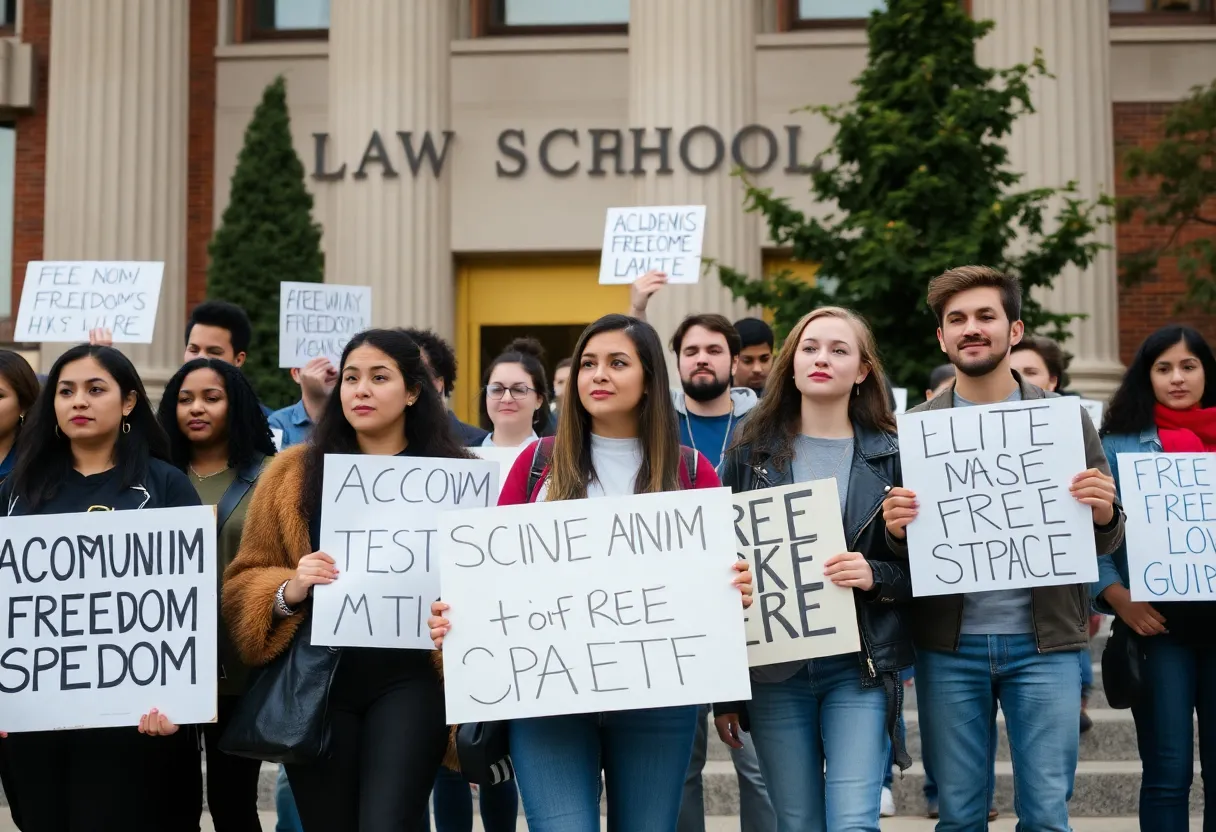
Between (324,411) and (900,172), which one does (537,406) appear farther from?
(900,172)

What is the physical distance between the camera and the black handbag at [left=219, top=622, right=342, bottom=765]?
3.99 metres

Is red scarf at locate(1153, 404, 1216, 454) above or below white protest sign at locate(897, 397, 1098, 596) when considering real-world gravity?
above

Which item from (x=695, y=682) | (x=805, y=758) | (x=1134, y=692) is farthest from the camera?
(x=1134, y=692)

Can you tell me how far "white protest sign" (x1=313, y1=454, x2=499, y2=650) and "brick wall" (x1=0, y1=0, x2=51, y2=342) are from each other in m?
12.6

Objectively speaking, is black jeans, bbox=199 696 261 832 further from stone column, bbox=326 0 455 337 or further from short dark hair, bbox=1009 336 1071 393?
stone column, bbox=326 0 455 337

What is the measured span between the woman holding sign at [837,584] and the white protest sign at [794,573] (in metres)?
0.06

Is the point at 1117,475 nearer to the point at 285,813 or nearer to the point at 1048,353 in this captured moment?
the point at 1048,353

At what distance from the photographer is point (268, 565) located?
4.28 metres

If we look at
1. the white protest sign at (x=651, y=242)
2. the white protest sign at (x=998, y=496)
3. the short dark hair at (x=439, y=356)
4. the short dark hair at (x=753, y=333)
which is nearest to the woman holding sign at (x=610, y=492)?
the white protest sign at (x=998, y=496)

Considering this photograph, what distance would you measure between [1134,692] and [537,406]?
2.94 metres

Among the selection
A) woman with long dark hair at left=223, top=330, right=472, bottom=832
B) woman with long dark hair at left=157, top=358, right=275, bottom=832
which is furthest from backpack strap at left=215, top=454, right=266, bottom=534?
woman with long dark hair at left=223, top=330, right=472, bottom=832

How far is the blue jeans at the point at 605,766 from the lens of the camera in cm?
389

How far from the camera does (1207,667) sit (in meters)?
5.04

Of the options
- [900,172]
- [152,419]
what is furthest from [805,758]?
[900,172]
